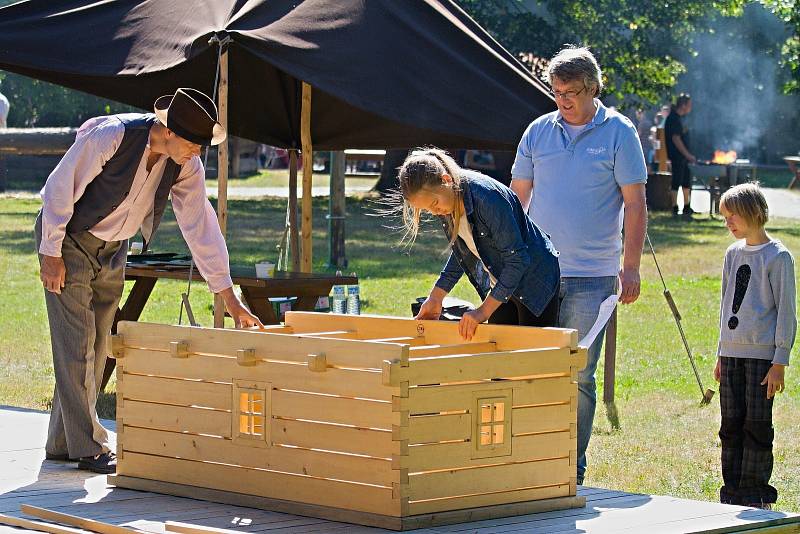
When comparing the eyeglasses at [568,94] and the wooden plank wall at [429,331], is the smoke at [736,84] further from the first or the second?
the wooden plank wall at [429,331]

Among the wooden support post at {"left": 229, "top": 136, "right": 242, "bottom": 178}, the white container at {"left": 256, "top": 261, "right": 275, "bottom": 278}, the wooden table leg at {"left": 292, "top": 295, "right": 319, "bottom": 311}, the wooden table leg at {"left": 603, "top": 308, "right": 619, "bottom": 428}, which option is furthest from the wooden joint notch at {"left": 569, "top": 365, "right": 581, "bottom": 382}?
the wooden support post at {"left": 229, "top": 136, "right": 242, "bottom": 178}

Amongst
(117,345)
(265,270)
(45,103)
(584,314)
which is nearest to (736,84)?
(45,103)

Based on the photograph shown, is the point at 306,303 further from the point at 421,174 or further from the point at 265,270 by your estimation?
the point at 421,174

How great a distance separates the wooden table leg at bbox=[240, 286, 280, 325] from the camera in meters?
7.96

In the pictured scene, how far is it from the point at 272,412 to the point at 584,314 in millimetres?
1483

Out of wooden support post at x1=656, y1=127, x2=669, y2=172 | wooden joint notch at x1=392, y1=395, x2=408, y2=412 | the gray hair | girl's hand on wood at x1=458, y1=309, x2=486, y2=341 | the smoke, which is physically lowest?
wooden joint notch at x1=392, y1=395, x2=408, y2=412

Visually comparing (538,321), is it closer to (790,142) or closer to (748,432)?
(748,432)

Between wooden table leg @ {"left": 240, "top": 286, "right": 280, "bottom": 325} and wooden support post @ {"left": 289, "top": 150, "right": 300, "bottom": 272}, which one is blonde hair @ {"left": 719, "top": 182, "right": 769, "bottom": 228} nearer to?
wooden table leg @ {"left": 240, "top": 286, "right": 280, "bottom": 325}

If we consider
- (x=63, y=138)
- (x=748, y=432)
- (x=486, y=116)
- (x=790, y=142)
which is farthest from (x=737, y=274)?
(x=790, y=142)

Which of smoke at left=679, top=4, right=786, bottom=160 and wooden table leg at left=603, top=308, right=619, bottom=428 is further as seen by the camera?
smoke at left=679, top=4, right=786, bottom=160

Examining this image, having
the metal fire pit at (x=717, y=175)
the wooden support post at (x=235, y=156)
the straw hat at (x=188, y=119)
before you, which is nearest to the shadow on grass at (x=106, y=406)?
the straw hat at (x=188, y=119)

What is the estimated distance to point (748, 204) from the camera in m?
5.95

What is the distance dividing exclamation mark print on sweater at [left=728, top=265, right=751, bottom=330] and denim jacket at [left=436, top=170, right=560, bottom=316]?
993 millimetres

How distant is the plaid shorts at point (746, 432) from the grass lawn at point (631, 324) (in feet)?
0.83
